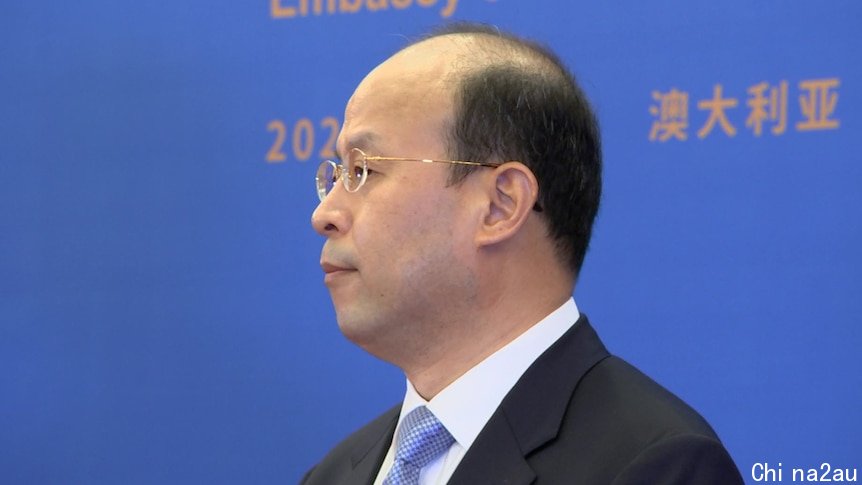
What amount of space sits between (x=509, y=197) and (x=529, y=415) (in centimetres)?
26

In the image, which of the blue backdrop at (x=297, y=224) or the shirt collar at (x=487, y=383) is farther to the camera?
the blue backdrop at (x=297, y=224)

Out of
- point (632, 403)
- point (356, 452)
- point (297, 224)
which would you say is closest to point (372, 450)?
point (356, 452)

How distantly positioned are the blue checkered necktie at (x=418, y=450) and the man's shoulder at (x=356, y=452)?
15 cm

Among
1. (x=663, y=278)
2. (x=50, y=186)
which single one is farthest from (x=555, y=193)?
(x=50, y=186)

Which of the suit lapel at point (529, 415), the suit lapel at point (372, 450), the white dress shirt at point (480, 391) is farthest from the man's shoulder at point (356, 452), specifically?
the suit lapel at point (529, 415)

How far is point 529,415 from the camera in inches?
53.2

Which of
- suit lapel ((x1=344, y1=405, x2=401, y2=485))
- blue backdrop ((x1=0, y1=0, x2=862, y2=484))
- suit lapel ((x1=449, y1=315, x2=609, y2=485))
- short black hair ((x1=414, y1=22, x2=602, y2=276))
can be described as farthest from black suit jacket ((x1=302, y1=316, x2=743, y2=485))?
blue backdrop ((x1=0, y1=0, x2=862, y2=484))

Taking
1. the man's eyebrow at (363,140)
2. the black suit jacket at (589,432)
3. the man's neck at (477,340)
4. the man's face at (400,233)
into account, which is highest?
the man's eyebrow at (363,140)

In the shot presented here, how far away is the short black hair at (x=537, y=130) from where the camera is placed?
1467mm

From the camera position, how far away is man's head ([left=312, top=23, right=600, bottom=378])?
1432 mm

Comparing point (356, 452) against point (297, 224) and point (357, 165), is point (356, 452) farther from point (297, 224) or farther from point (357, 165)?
point (297, 224)

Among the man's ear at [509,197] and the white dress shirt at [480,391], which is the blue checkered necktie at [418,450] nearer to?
the white dress shirt at [480,391]

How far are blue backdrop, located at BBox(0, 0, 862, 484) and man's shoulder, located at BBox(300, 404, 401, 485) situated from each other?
1.76ft

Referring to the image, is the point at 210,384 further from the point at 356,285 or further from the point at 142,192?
the point at 356,285
